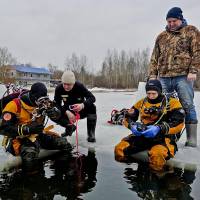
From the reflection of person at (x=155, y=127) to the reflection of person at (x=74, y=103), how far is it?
0.87 metres

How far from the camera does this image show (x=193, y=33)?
4672 millimetres

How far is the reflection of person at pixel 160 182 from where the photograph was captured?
291 centimetres

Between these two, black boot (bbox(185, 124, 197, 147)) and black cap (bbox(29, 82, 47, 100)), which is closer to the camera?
black cap (bbox(29, 82, 47, 100))

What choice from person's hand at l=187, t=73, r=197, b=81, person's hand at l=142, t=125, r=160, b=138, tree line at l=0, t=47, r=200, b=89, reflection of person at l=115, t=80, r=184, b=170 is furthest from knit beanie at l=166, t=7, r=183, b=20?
tree line at l=0, t=47, r=200, b=89

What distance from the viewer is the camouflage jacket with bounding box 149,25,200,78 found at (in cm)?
464

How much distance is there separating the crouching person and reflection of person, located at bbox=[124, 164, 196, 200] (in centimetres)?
121

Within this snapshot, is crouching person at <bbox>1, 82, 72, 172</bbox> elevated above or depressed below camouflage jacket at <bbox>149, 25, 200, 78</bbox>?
below

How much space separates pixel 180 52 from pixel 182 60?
127 millimetres

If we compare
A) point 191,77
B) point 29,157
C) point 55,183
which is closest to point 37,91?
point 29,157

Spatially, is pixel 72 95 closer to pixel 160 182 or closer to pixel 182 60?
pixel 182 60

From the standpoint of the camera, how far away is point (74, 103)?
17.5 feet

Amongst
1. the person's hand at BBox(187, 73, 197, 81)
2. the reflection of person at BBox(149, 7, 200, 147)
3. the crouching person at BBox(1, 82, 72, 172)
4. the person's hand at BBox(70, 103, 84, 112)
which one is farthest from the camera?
the person's hand at BBox(70, 103, 84, 112)

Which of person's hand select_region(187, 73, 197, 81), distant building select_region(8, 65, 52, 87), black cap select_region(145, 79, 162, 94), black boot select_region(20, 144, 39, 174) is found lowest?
black boot select_region(20, 144, 39, 174)

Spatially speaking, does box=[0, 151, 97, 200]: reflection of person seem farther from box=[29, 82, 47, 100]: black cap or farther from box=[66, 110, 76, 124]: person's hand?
box=[66, 110, 76, 124]: person's hand
